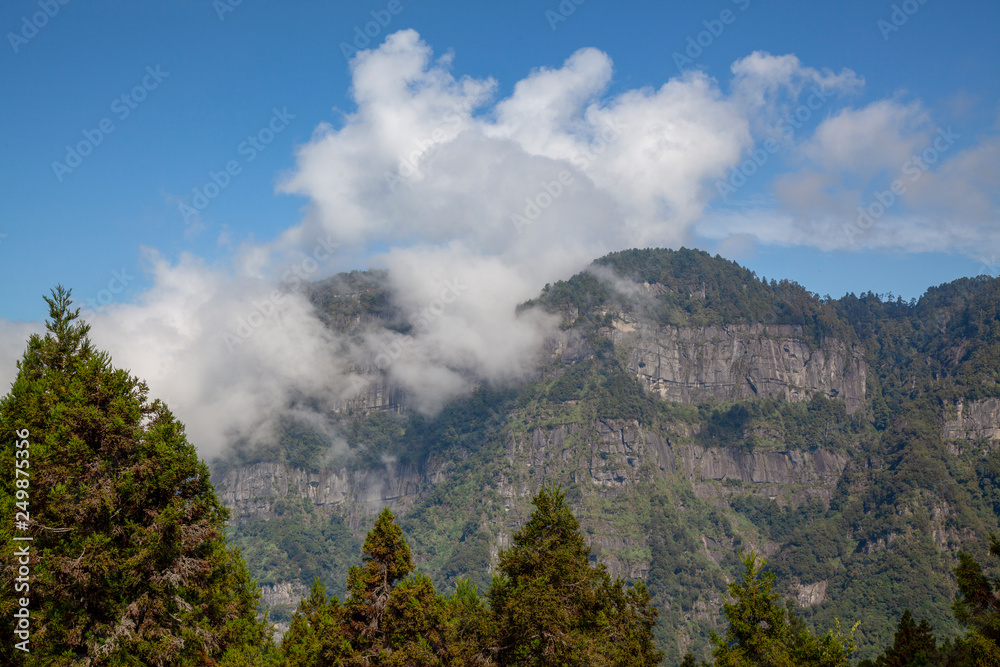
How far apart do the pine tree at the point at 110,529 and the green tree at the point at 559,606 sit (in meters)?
11.8

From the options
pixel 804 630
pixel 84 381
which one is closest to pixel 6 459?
pixel 84 381

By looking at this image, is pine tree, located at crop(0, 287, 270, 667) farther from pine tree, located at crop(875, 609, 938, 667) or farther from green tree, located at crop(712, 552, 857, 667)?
pine tree, located at crop(875, 609, 938, 667)

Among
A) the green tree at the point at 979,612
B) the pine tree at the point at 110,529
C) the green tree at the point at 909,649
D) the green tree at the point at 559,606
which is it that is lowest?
the green tree at the point at 909,649

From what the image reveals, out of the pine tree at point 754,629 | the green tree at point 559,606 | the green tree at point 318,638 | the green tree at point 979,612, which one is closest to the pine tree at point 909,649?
the green tree at point 979,612

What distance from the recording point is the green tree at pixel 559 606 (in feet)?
114

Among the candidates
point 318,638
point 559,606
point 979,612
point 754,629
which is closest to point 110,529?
point 318,638

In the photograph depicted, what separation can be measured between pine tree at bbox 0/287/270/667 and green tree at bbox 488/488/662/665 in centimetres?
1183

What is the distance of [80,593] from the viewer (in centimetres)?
2709

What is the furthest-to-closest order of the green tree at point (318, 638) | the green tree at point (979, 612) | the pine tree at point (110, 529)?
the green tree at point (979, 612), the green tree at point (318, 638), the pine tree at point (110, 529)

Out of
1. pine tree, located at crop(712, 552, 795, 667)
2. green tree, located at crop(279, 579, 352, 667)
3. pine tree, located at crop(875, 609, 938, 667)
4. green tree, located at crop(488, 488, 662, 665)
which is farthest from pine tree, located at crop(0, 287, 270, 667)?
pine tree, located at crop(875, 609, 938, 667)

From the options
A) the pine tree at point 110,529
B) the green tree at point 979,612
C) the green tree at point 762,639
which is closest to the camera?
the pine tree at point 110,529

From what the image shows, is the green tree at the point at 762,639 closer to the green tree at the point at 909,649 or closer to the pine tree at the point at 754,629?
the pine tree at the point at 754,629

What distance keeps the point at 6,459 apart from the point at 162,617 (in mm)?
8235

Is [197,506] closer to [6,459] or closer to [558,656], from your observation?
[6,459]
